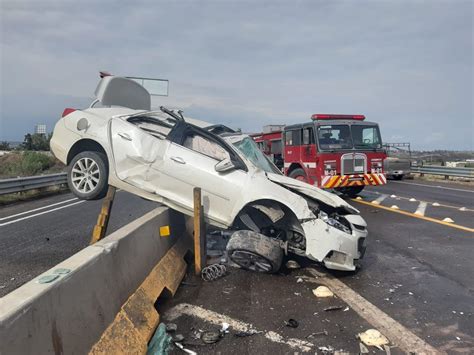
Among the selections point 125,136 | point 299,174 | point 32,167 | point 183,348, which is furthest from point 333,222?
point 32,167

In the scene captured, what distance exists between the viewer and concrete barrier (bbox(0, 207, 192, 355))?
79.0 inches

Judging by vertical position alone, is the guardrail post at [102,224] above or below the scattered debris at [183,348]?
above

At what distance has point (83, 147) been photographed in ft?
20.1

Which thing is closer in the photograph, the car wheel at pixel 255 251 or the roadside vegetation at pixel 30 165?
the car wheel at pixel 255 251

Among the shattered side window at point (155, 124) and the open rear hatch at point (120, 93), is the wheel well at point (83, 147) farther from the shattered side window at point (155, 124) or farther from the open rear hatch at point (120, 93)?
the open rear hatch at point (120, 93)

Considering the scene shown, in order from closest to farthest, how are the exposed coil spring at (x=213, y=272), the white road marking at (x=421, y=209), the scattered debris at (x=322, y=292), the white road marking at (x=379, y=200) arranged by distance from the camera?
the scattered debris at (x=322, y=292) → the exposed coil spring at (x=213, y=272) → the white road marking at (x=421, y=209) → the white road marking at (x=379, y=200)

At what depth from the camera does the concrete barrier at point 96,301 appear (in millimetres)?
2008

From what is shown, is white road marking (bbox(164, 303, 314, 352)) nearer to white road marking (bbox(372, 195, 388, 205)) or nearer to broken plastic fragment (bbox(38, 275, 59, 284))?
broken plastic fragment (bbox(38, 275, 59, 284))

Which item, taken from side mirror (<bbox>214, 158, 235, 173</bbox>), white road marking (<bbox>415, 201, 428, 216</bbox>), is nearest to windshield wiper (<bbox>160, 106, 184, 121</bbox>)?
side mirror (<bbox>214, 158, 235, 173</bbox>)

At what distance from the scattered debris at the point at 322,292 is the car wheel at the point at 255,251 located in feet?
2.22

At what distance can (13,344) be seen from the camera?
1.86 metres

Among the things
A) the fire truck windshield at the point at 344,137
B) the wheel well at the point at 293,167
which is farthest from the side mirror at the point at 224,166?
the wheel well at the point at 293,167

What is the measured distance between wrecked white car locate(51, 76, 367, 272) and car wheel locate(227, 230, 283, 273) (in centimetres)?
1

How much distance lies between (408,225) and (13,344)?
818 cm
